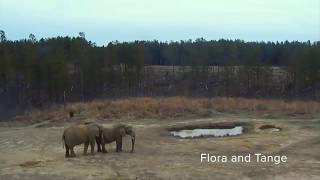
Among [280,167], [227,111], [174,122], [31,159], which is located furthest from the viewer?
[227,111]

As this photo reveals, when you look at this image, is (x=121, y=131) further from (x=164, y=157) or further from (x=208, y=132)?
(x=208, y=132)

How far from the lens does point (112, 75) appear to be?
66.3 meters

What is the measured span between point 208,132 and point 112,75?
40527mm

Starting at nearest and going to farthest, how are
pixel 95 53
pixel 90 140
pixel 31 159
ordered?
pixel 31 159 → pixel 90 140 → pixel 95 53

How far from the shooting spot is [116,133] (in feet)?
64.0

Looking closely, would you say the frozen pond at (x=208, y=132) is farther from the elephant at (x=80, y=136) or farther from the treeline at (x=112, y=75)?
the treeline at (x=112, y=75)

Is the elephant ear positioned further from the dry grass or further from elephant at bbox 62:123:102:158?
the dry grass

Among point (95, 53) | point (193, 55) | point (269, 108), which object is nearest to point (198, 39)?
point (193, 55)

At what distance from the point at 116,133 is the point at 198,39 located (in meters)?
101

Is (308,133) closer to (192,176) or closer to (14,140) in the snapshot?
(192,176)

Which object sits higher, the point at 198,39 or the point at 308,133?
the point at 198,39

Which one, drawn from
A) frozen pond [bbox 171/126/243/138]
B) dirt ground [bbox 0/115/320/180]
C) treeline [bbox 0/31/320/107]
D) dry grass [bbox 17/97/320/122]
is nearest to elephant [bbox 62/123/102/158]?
dirt ground [bbox 0/115/320/180]

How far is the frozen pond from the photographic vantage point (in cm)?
2558

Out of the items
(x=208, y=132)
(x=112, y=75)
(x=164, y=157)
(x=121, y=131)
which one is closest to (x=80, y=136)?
(x=121, y=131)
